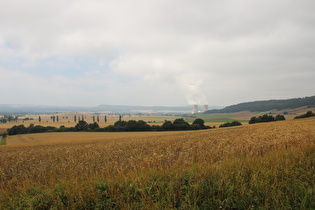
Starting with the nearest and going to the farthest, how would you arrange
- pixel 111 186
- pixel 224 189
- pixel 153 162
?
pixel 224 189
pixel 111 186
pixel 153 162

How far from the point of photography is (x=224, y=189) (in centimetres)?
448

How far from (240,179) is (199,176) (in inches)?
43.0

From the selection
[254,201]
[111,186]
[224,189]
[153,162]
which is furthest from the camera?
[153,162]

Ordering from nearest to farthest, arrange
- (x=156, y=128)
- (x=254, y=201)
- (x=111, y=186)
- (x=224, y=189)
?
(x=254, y=201) → (x=224, y=189) → (x=111, y=186) → (x=156, y=128)

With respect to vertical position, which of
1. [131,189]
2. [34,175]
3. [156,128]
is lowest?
[156,128]

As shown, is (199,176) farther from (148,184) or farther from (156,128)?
(156,128)

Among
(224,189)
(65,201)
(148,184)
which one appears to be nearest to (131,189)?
(148,184)

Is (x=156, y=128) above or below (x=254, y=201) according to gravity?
below

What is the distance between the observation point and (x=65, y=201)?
4578 millimetres

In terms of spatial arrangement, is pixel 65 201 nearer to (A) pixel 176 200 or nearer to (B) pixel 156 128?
(A) pixel 176 200

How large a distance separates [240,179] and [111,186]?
11.4ft

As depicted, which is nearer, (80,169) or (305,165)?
(305,165)

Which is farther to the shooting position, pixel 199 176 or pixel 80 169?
pixel 80 169

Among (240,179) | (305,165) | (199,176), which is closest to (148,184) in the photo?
(199,176)
